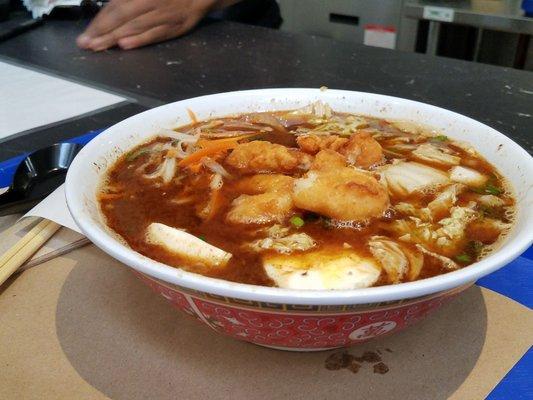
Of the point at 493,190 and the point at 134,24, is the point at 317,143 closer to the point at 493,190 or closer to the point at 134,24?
the point at 493,190

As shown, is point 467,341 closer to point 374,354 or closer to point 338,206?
point 374,354

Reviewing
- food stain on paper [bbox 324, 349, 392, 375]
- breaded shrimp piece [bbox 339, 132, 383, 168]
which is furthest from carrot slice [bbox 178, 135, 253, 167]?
food stain on paper [bbox 324, 349, 392, 375]

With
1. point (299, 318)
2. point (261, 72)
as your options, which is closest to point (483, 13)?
point (261, 72)

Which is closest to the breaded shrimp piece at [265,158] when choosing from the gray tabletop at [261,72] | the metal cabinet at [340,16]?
the gray tabletop at [261,72]

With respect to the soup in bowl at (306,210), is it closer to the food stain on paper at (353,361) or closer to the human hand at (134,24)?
the food stain on paper at (353,361)

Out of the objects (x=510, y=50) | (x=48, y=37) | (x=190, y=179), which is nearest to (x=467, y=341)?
(x=190, y=179)

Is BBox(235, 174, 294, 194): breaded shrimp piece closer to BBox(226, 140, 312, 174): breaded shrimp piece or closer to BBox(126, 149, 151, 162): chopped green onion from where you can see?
BBox(226, 140, 312, 174): breaded shrimp piece

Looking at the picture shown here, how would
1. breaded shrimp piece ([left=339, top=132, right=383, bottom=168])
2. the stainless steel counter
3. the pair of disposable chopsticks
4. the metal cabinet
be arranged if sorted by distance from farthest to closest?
the metal cabinet → the stainless steel counter → breaded shrimp piece ([left=339, top=132, right=383, bottom=168]) → the pair of disposable chopsticks

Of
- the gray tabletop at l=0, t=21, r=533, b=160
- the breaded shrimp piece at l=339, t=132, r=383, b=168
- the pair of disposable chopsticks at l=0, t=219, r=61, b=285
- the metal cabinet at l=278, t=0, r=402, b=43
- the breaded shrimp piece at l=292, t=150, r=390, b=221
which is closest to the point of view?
the breaded shrimp piece at l=292, t=150, r=390, b=221
